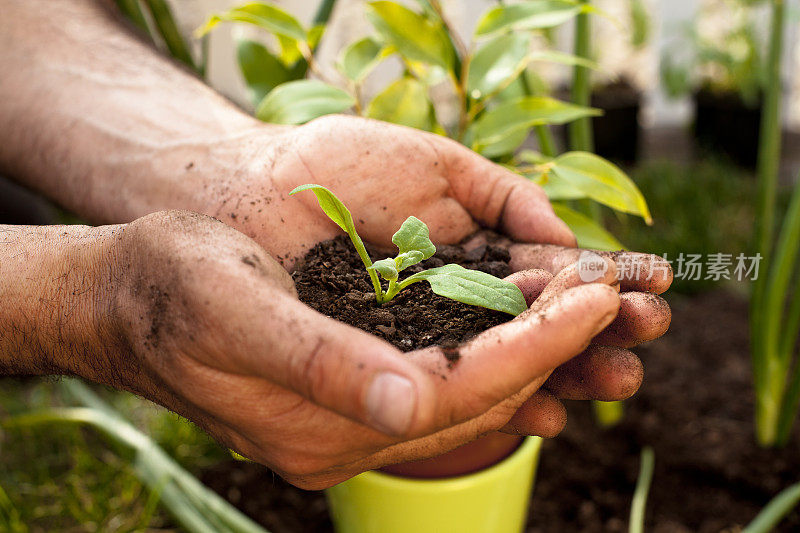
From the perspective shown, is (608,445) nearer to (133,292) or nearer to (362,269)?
(362,269)

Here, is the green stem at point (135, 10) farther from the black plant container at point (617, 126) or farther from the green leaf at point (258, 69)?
the black plant container at point (617, 126)

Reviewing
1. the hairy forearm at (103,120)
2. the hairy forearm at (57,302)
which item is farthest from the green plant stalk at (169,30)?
the hairy forearm at (57,302)

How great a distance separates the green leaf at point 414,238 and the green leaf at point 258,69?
37 cm

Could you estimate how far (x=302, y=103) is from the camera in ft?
2.18

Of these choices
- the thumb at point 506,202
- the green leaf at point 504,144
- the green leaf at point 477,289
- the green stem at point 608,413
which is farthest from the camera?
the green stem at point 608,413

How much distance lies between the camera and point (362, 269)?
0.59 m

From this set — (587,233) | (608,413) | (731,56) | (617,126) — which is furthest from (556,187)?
(731,56)

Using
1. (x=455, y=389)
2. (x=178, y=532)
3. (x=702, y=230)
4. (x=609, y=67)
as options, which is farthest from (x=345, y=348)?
(x=609, y=67)

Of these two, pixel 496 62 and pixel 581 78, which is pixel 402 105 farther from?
pixel 581 78

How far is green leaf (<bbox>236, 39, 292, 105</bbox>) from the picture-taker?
78 cm

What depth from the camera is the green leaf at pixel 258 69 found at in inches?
30.6

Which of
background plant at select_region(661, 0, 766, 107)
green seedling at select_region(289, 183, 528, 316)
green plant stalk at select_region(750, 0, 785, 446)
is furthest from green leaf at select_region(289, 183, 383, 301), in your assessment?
background plant at select_region(661, 0, 766, 107)

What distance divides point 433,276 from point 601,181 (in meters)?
0.24

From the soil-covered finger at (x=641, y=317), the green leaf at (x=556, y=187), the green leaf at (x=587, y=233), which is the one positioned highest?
the green leaf at (x=556, y=187)
